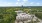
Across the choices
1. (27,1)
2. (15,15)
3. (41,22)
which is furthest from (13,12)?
(41,22)

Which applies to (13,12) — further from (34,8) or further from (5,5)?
(34,8)

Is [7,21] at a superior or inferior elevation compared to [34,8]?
inferior

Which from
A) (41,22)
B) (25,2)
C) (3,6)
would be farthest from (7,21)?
(41,22)

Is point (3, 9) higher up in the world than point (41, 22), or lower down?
higher up

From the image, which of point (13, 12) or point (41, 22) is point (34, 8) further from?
point (13, 12)

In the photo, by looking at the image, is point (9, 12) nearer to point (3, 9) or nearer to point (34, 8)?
point (3, 9)

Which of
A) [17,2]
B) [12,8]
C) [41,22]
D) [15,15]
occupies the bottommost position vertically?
[41,22]

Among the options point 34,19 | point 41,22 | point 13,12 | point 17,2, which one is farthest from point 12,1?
point 41,22
